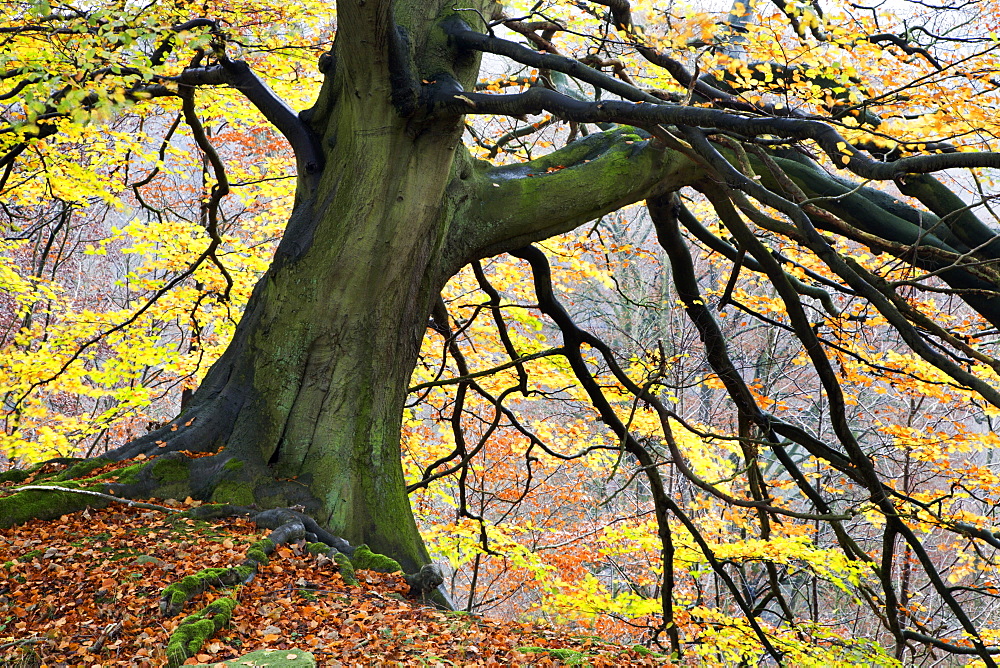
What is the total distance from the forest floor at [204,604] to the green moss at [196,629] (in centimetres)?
4

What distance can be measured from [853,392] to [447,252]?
10.5 metres

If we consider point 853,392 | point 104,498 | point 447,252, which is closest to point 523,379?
point 447,252

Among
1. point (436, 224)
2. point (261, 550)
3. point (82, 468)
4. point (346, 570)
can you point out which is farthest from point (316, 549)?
point (436, 224)

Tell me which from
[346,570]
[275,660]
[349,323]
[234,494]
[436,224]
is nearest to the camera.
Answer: [275,660]

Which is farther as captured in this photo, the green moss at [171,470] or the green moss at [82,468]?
Answer: the green moss at [82,468]

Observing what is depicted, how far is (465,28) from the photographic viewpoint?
13.4 feet

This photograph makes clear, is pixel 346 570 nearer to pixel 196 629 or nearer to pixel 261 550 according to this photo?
pixel 261 550

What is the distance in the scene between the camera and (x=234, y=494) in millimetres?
3734

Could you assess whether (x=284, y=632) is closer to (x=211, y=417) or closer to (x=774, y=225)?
(x=211, y=417)

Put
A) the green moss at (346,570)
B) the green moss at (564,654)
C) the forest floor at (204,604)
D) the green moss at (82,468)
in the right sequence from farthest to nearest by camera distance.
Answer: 1. the green moss at (82,468)
2. the green moss at (346,570)
3. the green moss at (564,654)
4. the forest floor at (204,604)

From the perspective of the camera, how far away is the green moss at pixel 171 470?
376 cm

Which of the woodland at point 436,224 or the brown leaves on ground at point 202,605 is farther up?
the woodland at point 436,224

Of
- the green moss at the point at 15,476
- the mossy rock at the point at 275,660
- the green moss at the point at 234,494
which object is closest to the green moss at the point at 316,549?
the green moss at the point at 234,494

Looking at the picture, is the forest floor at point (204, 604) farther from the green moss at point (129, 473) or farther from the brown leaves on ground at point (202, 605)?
the green moss at point (129, 473)
